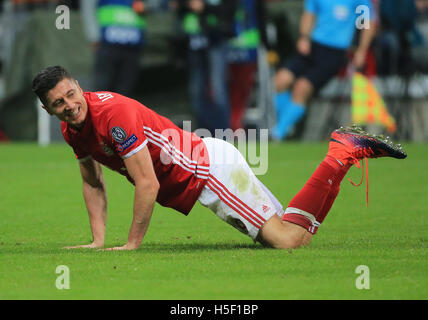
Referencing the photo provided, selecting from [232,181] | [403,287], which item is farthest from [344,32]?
[403,287]

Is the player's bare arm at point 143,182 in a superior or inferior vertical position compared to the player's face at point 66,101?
inferior

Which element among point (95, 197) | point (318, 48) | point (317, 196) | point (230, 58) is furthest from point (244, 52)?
point (317, 196)

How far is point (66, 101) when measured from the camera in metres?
5.39

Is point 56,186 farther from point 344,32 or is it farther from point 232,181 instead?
point 344,32

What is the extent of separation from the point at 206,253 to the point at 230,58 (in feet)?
35.0

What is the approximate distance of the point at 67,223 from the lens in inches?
293

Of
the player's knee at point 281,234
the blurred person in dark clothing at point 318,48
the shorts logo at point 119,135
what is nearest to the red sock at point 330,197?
the player's knee at point 281,234

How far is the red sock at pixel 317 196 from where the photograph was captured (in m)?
5.97

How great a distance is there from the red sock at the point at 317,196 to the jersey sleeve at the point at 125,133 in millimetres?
1139

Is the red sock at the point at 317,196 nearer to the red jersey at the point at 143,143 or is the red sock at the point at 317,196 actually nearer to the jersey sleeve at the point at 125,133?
the red jersey at the point at 143,143

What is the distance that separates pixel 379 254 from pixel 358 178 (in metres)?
5.20

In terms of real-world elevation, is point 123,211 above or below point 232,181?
below

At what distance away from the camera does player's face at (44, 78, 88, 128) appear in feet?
17.6

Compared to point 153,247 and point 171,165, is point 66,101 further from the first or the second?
point 153,247
